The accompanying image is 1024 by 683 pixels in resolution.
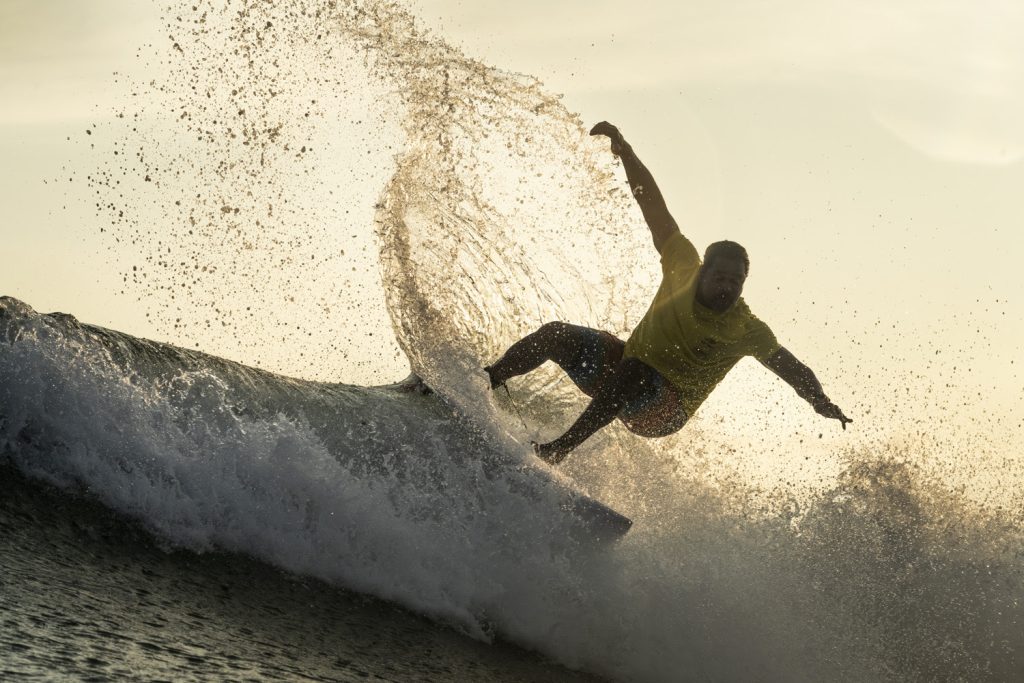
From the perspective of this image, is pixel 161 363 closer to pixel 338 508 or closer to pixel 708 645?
pixel 338 508

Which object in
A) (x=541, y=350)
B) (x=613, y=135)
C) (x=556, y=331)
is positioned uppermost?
(x=613, y=135)

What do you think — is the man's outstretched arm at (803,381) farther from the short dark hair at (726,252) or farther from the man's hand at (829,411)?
the short dark hair at (726,252)

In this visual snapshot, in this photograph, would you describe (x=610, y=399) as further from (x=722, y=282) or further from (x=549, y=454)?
(x=722, y=282)

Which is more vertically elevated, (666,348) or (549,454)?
(666,348)

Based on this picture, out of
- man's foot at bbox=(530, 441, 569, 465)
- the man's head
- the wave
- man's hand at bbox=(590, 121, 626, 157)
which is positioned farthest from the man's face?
the wave

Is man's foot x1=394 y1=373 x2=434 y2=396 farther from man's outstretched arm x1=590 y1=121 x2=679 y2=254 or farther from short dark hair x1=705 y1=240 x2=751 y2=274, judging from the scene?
short dark hair x1=705 y1=240 x2=751 y2=274

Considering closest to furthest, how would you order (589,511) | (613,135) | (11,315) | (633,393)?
(11,315)
(633,393)
(589,511)
(613,135)

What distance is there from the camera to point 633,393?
19.1 ft

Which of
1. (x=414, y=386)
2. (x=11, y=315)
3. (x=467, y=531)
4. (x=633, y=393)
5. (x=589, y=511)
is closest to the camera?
(x=11, y=315)

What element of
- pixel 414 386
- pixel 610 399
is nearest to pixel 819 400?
pixel 610 399

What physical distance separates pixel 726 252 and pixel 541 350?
1.35m

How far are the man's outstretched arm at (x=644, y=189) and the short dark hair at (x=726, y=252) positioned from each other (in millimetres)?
588

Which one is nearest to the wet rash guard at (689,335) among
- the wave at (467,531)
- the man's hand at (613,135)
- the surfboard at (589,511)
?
the man's hand at (613,135)

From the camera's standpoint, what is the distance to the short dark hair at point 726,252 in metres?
5.50
